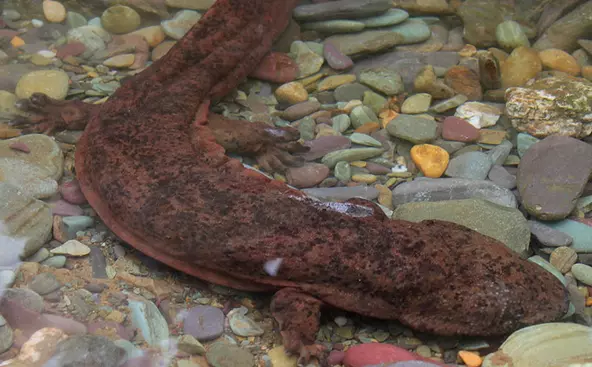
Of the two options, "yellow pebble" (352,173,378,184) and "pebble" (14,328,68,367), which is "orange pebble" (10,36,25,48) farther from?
"pebble" (14,328,68,367)

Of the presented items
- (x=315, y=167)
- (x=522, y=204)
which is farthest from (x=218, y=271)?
(x=522, y=204)

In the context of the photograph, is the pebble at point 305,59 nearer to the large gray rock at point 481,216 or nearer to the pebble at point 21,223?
the large gray rock at point 481,216

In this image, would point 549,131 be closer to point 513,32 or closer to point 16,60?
point 513,32

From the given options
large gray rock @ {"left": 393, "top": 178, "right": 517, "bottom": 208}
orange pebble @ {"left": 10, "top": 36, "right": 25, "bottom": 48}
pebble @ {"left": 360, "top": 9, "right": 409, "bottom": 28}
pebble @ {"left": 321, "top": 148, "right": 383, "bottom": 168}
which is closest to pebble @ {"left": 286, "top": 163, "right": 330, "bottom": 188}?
pebble @ {"left": 321, "top": 148, "right": 383, "bottom": 168}

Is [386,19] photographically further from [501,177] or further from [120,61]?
[120,61]

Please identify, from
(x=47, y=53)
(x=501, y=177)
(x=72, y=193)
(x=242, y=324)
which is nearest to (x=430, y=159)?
(x=501, y=177)

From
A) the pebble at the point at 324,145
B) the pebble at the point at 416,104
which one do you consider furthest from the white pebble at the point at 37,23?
the pebble at the point at 416,104

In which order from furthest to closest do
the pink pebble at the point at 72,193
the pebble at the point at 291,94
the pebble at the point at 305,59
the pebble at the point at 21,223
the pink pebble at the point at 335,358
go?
1. the pebble at the point at 305,59
2. the pebble at the point at 291,94
3. the pink pebble at the point at 72,193
4. the pebble at the point at 21,223
5. the pink pebble at the point at 335,358
